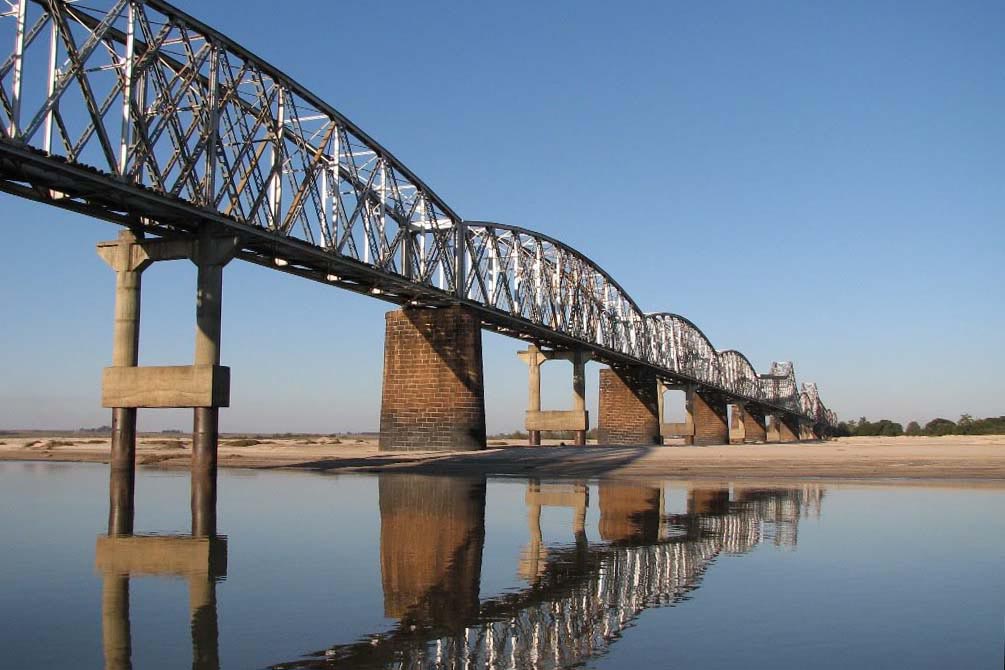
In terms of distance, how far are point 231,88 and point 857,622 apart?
3087cm

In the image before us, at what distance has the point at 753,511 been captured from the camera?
2109 cm

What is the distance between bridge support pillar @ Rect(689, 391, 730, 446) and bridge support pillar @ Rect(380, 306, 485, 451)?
87970mm

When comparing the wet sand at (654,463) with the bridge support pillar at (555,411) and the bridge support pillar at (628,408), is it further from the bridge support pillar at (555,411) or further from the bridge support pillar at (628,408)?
the bridge support pillar at (628,408)

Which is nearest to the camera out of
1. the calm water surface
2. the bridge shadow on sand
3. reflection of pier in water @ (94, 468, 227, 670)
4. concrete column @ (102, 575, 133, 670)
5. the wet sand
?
concrete column @ (102, 575, 133, 670)

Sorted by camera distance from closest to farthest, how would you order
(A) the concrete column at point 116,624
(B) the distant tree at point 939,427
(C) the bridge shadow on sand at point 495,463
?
(A) the concrete column at point 116,624
(C) the bridge shadow on sand at point 495,463
(B) the distant tree at point 939,427

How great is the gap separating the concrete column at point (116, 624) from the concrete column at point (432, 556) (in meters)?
2.69

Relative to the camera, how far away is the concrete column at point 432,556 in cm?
1036

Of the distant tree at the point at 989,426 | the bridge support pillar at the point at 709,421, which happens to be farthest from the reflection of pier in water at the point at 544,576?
the distant tree at the point at 989,426

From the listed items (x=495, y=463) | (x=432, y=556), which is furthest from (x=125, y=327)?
(x=432, y=556)

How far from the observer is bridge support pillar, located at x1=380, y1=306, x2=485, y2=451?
167ft

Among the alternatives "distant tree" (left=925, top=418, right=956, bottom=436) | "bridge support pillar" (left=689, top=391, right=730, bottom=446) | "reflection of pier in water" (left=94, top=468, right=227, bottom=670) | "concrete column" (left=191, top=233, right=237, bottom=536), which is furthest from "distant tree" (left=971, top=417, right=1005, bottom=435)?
"reflection of pier in water" (left=94, top=468, right=227, bottom=670)

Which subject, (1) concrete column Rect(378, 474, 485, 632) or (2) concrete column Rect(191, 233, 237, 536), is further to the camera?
(2) concrete column Rect(191, 233, 237, 536)

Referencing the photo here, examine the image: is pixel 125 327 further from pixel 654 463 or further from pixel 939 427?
pixel 939 427

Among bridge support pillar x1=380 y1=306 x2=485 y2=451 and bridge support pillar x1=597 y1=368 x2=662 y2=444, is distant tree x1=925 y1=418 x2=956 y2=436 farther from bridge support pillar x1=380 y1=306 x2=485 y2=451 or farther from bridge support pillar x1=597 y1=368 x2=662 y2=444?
bridge support pillar x1=380 y1=306 x2=485 y2=451
